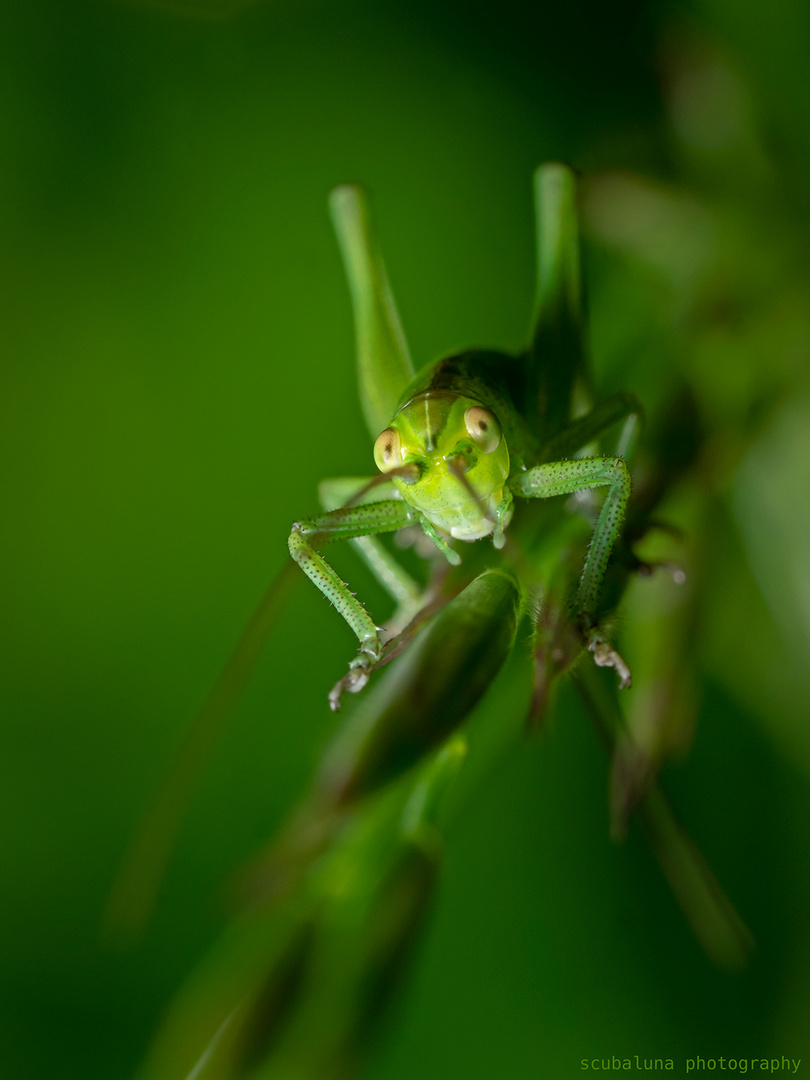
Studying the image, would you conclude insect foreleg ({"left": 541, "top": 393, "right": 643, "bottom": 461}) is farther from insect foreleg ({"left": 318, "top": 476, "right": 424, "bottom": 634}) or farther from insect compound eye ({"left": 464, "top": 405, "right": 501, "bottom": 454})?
insect foreleg ({"left": 318, "top": 476, "right": 424, "bottom": 634})

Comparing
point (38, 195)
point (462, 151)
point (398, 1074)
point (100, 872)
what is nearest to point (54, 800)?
point (100, 872)

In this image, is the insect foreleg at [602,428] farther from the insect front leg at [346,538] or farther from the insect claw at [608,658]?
the insect claw at [608,658]

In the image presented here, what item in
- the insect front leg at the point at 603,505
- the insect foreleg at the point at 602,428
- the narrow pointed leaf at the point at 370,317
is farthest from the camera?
the narrow pointed leaf at the point at 370,317

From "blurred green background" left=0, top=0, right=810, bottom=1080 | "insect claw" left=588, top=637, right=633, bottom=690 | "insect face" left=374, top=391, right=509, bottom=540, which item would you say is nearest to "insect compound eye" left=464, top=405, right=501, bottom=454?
"insect face" left=374, top=391, right=509, bottom=540

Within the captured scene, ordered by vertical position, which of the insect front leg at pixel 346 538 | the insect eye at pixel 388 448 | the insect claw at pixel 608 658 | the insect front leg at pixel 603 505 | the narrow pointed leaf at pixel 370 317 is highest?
the narrow pointed leaf at pixel 370 317

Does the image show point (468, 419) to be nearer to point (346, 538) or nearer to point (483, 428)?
point (483, 428)

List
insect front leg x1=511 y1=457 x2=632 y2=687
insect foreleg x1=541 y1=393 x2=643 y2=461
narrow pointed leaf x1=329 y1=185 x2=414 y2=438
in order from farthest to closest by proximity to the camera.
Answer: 1. narrow pointed leaf x1=329 y1=185 x2=414 y2=438
2. insect foreleg x1=541 y1=393 x2=643 y2=461
3. insect front leg x1=511 y1=457 x2=632 y2=687

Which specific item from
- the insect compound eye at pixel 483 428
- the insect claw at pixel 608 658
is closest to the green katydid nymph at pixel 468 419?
the insect compound eye at pixel 483 428

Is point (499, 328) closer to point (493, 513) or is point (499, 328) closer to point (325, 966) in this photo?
point (493, 513)
